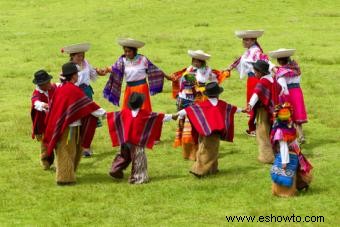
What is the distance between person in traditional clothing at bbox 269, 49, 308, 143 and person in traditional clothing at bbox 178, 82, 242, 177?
5.04ft

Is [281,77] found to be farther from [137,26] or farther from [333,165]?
[137,26]

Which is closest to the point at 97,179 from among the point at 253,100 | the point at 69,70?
the point at 69,70

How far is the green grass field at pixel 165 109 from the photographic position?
11.4 metres

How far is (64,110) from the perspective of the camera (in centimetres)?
1268

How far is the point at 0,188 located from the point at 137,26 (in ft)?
64.0

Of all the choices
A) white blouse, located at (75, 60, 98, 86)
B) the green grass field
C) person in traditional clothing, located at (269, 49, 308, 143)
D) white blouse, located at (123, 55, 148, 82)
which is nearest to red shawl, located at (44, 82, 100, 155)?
the green grass field

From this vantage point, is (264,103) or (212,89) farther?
(264,103)

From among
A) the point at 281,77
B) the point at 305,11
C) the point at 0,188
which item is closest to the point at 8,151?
the point at 0,188

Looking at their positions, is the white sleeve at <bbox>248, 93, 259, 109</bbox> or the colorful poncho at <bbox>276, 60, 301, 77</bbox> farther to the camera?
the colorful poncho at <bbox>276, 60, 301, 77</bbox>

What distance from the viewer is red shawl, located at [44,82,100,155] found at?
12.7 m

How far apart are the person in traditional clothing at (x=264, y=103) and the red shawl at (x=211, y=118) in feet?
1.64

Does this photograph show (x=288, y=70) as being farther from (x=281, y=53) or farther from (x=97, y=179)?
(x=97, y=179)

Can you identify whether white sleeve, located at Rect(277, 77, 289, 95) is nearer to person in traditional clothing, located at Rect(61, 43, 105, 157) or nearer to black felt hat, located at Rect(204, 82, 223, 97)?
black felt hat, located at Rect(204, 82, 223, 97)

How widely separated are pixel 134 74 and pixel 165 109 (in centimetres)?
438
